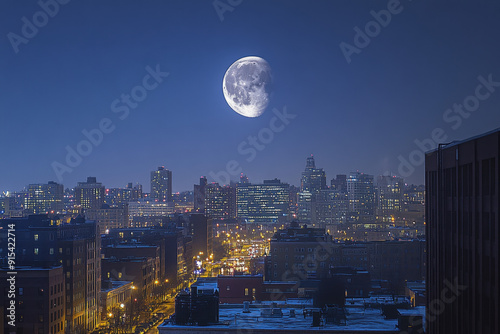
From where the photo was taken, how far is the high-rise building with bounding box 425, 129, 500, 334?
1634 cm

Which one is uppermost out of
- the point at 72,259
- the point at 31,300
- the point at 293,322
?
the point at 72,259

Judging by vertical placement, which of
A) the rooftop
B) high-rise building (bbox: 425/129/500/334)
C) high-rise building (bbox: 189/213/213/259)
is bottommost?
high-rise building (bbox: 189/213/213/259)

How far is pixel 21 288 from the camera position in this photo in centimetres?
5041

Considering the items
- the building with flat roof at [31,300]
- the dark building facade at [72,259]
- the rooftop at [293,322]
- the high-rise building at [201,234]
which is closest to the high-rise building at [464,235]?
the rooftop at [293,322]

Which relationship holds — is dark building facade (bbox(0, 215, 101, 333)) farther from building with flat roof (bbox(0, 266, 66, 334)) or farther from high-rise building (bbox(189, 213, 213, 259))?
high-rise building (bbox(189, 213, 213, 259))

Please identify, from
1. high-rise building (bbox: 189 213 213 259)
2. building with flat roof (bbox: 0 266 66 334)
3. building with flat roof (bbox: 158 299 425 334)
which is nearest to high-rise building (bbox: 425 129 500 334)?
building with flat roof (bbox: 158 299 425 334)

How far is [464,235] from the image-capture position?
18984 mm

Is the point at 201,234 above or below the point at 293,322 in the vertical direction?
below

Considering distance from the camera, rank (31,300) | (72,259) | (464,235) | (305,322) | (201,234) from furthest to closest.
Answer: (201,234) < (72,259) < (31,300) < (305,322) < (464,235)

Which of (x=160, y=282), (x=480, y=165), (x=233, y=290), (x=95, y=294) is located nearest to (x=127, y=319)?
(x=95, y=294)

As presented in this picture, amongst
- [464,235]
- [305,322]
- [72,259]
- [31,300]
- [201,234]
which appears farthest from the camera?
[201,234]

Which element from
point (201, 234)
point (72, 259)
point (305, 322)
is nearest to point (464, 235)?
point (305, 322)

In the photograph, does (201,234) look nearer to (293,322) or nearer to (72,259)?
(72,259)

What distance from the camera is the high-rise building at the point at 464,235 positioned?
16344mm
